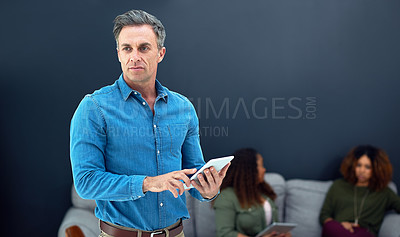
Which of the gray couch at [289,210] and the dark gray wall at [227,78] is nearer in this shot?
the gray couch at [289,210]

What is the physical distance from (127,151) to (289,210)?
227cm

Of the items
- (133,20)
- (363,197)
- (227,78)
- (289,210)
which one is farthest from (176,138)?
(363,197)

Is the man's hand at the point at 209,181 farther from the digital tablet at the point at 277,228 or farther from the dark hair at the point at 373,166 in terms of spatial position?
the dark hair at the point at 373,166

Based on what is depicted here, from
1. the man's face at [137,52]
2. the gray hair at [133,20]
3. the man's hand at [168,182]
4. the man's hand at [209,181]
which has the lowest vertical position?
the man's hand at [209,181]

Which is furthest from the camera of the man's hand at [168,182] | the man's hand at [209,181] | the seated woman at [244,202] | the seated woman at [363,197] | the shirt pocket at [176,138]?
the seated woman at [363,197]

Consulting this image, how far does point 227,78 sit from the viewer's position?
3.31 m

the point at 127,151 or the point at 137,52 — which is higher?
the point at 137,52

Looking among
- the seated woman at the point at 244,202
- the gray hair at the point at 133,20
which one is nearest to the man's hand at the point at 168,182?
the gray hair at the point at 133,20

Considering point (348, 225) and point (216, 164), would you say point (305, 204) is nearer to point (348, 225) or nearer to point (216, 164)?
point (348, 225)

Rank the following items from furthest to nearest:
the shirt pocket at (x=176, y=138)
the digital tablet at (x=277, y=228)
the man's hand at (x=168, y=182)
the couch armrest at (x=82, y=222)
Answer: the couch armrest at (x=82, y=222), the digital tablet at (x=277, y=228), the shirt pocket at (x=176, y=138), the man's hand at (x=168, y=182)

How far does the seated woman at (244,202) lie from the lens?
280 centimetres

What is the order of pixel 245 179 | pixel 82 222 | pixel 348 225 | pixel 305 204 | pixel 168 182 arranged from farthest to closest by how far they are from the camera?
1. pixel 305 204
2. pixel 348 225
3. pixel 245 179
4. pixel 82 222
5. pixel 168 182

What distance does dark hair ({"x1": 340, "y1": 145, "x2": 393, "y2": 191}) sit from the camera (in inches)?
122

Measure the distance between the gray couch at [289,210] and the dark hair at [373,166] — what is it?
181mm
